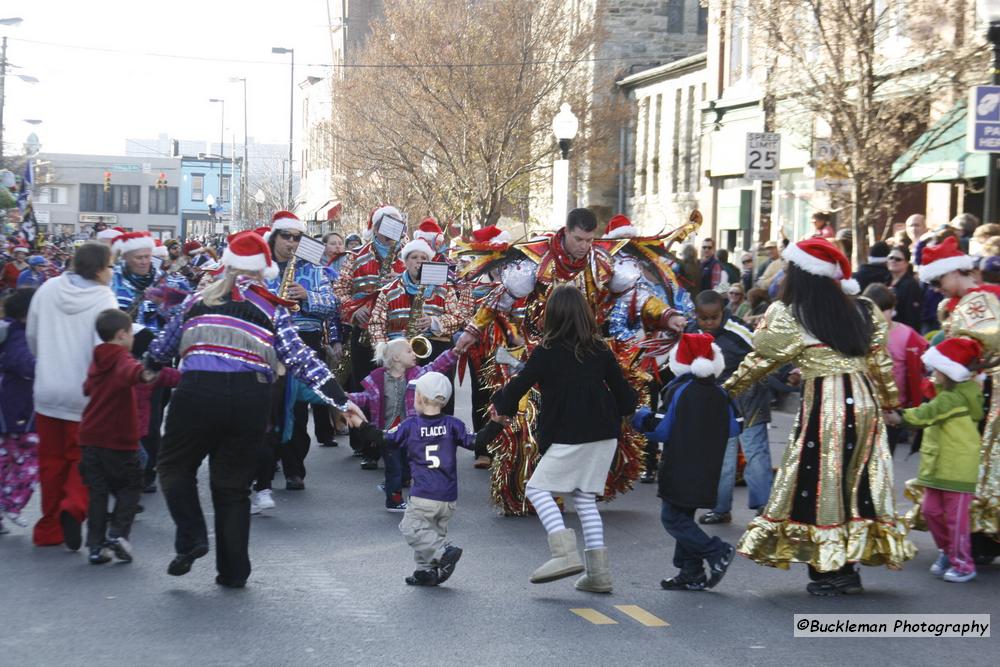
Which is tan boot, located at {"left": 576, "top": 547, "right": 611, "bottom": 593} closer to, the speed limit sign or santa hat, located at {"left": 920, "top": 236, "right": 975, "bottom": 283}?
santa hat, located at {"left": 920, "top": 236, "right": 975, "bottom": 283}

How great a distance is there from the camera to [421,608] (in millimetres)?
6988

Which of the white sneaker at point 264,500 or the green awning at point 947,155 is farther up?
the green awning at point 947,155

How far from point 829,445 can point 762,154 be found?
11.3 metres

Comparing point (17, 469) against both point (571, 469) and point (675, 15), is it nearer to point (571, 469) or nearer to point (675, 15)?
point (571, 469)

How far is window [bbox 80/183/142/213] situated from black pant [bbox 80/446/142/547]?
11041 centimetres

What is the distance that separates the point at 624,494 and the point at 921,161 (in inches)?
469

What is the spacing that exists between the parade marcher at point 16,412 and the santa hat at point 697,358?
158 inches

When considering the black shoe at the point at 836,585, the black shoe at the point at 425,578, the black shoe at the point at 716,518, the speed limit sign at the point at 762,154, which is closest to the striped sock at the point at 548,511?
the black shoe at the point at 425,578

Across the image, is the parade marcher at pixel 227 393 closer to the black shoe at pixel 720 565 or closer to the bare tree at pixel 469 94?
the black shoe at pixel 720 565

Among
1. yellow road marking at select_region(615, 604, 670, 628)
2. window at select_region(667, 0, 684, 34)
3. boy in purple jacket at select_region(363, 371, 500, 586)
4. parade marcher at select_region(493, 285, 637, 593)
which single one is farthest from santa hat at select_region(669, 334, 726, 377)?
window at select_region(667, 0, 684, 34)

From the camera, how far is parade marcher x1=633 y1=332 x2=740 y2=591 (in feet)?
24.1

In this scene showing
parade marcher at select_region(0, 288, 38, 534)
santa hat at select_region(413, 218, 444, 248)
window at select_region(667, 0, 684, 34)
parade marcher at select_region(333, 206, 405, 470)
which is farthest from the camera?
window at select_region(667, 0, 684, 34)

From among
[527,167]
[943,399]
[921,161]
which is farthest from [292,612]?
[527,167]

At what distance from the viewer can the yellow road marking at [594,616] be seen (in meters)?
6.75
